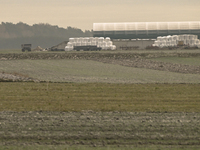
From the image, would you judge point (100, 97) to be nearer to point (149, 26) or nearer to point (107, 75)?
point (107, 75)

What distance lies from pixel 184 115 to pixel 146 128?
11.5 feet

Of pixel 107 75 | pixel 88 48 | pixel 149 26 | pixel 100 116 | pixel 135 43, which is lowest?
pixel 107 75

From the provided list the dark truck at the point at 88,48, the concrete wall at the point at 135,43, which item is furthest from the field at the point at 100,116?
the concrete wall at the point at 135,43

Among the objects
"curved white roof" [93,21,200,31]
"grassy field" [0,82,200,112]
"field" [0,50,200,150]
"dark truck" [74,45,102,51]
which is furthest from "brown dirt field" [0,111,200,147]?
"curved white roof" [93,21,200,31]

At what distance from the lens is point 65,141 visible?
12906mm

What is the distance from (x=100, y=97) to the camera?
75.9 ft

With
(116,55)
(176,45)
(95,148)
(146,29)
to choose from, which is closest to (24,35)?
→ (146,29)

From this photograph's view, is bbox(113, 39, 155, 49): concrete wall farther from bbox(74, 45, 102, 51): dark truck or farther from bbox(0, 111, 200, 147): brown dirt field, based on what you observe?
bbox(0, 111, 200, 147): brown dirt field

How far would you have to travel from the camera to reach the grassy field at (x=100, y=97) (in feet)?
64.5

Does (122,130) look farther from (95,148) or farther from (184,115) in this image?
(184,115)

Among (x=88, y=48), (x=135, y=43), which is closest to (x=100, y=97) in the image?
(x=88, y=48)

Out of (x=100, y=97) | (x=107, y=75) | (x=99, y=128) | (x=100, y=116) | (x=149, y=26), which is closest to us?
(x=99, y=128)

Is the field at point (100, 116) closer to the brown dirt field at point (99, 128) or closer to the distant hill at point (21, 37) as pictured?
the brown dirt field at point (99, 128)

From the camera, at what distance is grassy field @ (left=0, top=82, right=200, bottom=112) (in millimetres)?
19656
